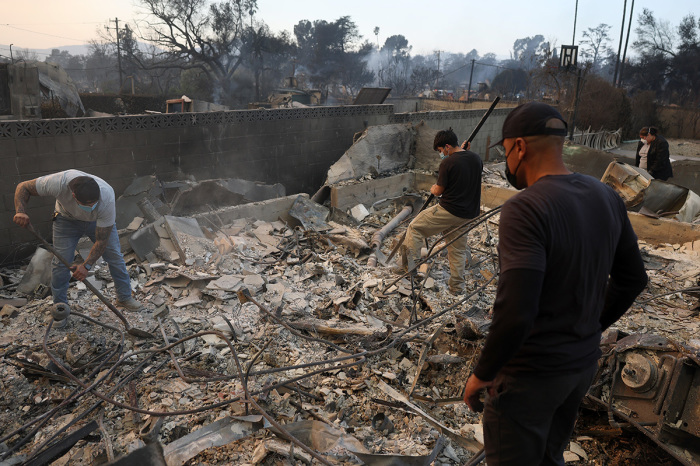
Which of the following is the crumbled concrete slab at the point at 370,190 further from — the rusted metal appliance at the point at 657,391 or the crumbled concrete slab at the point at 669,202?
the rusted metal appliance at the point at 657,391

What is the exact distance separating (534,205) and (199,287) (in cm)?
465

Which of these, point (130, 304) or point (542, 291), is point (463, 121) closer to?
point (130, 304)

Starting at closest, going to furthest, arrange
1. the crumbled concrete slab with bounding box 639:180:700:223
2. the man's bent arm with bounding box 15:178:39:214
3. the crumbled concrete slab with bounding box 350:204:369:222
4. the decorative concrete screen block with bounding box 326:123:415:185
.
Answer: the man's bent arm with bounding box 15:178:39:214 < the crumbled concrete slab with bounding box 639:180:700:223 < the crumbled concrete slab with bounding box 350:204:369:222 < the decorative concrete screen block with bounding box 326:123:415:185

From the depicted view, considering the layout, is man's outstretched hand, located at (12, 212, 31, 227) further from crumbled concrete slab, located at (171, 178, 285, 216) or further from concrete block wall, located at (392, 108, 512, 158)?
concrete block wall, located at (392, 108, 512, 158)

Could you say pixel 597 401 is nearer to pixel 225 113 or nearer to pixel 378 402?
pixel 378 402


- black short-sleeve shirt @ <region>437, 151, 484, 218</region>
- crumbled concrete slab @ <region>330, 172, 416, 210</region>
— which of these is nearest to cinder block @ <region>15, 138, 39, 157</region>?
crumbled concrete slab @ <region>330, 172, 416, 210</region>

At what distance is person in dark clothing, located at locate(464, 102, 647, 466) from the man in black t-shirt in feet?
11.3

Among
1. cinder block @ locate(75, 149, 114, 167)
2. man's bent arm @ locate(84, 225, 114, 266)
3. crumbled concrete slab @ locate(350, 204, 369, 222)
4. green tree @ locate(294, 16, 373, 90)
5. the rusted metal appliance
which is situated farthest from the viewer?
green tree @ locate(294, 16, 373, 90)

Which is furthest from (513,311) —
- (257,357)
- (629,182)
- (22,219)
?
(629,182)

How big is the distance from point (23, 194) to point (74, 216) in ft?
1.66

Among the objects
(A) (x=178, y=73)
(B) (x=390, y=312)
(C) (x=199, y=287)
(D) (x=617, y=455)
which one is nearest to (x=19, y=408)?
(C) (x=199, y=287)

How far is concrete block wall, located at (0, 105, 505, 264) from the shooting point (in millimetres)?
5984

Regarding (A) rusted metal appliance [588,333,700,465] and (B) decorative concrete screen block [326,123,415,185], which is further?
(B) decorative concrete screen block [326,123,415,185]

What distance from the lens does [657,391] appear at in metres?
2.79
